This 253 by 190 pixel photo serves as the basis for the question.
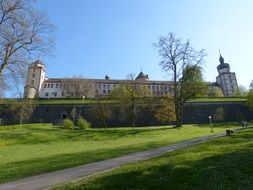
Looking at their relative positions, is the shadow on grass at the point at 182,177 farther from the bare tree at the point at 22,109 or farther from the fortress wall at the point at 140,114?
the fortress wall at the point at 140,114

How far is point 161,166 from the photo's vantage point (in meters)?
11.7

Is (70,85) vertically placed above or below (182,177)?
above

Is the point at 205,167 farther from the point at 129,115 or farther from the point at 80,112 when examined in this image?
the point at 80,112

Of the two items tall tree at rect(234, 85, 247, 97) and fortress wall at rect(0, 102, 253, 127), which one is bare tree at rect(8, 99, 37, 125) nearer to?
fortress wall at rect(0, 102, 253, 127)

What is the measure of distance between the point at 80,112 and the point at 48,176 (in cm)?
5257

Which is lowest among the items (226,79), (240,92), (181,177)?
(181,177)

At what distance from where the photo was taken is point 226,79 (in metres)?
133

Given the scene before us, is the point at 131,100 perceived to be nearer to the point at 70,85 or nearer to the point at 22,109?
the point at 22,109

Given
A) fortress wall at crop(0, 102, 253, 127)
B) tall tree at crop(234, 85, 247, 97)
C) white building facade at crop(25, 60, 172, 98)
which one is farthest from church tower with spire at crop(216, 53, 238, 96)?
fortress wall at crop(0, 102, 253, 127)

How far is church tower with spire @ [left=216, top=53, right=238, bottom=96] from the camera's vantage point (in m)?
132

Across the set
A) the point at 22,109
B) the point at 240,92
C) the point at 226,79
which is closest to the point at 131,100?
the point at 22,109

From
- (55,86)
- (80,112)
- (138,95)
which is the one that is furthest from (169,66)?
(55,86)

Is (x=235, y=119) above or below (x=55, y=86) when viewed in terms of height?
below

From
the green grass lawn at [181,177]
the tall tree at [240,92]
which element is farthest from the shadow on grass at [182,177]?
the tall tree at [240,92]
